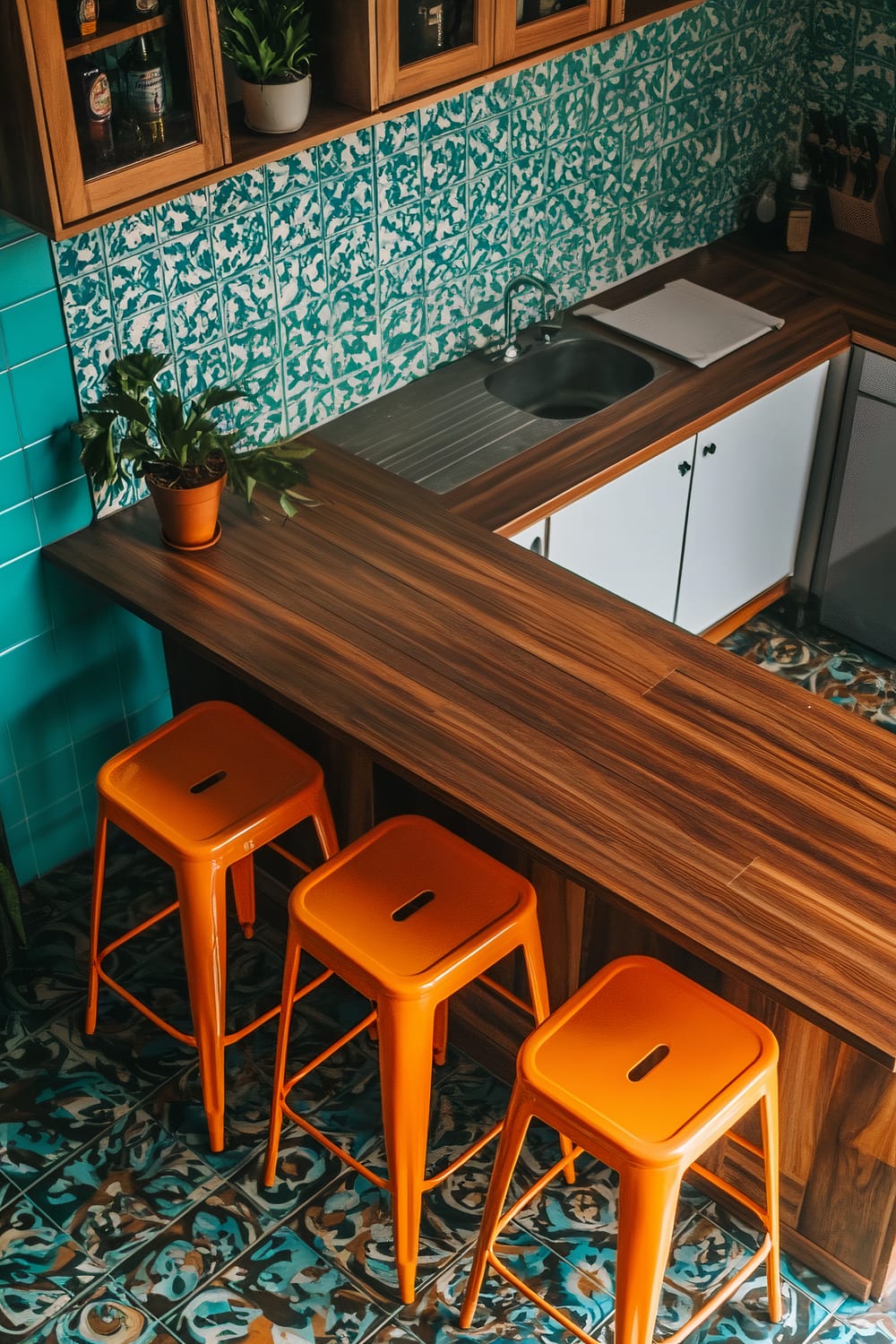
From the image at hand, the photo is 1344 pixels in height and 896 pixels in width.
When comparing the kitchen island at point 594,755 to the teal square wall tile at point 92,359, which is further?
the teal square wall tile at point 92,359

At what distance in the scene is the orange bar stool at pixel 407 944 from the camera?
8.45 feet

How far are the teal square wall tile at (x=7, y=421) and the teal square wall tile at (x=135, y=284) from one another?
0.95ft

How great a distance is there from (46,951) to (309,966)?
2.00ft

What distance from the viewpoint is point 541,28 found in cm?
320

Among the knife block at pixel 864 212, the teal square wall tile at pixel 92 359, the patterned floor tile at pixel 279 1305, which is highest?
the teal square wall tile at pixel 92 359

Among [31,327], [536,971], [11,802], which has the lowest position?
[11,802]

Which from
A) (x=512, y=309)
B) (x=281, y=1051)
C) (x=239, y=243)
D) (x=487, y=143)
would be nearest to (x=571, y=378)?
(x=512, y=309)

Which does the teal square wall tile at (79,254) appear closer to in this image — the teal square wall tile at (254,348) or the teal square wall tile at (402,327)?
the teal square wall tile at (254,348)

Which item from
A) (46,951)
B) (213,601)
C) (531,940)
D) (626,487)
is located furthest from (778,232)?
(46,951)

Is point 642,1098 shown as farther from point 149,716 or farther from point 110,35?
point 110,35

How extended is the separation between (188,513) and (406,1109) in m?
1.29

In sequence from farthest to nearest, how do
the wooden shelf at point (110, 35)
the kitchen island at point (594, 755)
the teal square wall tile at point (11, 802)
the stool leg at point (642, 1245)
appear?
1. the teal square wall tile at point (11, 802)
2. the wooden shelf at point (110, 35)
3. the kitchen island at point (594, 755)
4. the stool leg at point (642, 1245)

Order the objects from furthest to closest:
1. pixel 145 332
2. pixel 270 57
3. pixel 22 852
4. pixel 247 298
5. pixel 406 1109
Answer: pixel 22 852, pixel 247 298, pixel 145 332, pixel 270 57, pixel 406 1109

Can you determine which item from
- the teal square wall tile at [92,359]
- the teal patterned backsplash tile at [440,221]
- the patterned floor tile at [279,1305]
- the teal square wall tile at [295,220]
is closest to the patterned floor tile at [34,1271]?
the patterned floor tile at [279,1305]
